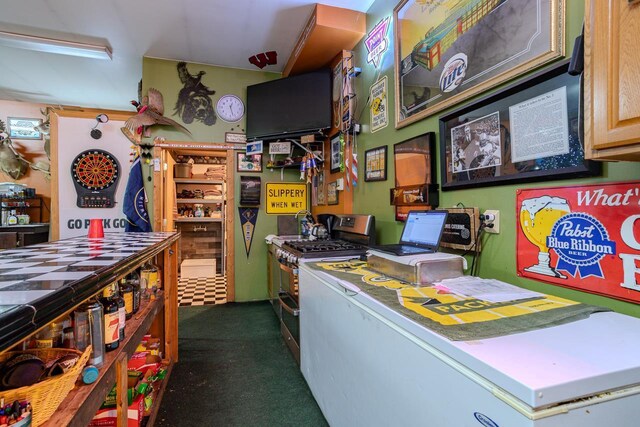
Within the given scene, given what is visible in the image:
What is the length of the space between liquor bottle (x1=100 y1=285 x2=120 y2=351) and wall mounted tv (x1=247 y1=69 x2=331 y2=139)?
→ 2.52 meters

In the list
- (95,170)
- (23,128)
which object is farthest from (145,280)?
(23,128)

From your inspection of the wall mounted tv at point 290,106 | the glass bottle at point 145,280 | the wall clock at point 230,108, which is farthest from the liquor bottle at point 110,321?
the wall clock at point 230,108

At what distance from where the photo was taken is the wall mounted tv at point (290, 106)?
3.22m

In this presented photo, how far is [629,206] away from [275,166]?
337 centimetres

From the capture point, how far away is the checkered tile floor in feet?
13.1

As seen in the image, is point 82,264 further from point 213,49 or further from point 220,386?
point 213,49

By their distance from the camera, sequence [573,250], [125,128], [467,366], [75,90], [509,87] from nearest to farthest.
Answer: [467,366]
[573,250]
[509,87]
[125,128]
[75,90]

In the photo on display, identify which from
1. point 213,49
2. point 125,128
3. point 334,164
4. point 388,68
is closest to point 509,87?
point 388,68

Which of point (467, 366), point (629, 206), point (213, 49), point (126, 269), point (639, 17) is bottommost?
point (467, 366)

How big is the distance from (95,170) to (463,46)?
3.97 m

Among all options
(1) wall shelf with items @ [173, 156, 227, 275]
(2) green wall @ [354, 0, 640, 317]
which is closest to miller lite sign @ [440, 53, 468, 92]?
(2) green wall @ [354, 0, 640, 317]

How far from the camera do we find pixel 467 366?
2.21 ft

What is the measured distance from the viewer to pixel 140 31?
3043 mm

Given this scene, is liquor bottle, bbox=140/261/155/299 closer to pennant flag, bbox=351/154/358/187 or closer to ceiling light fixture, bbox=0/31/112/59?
pennant flag, bbox=351/154/358/187
